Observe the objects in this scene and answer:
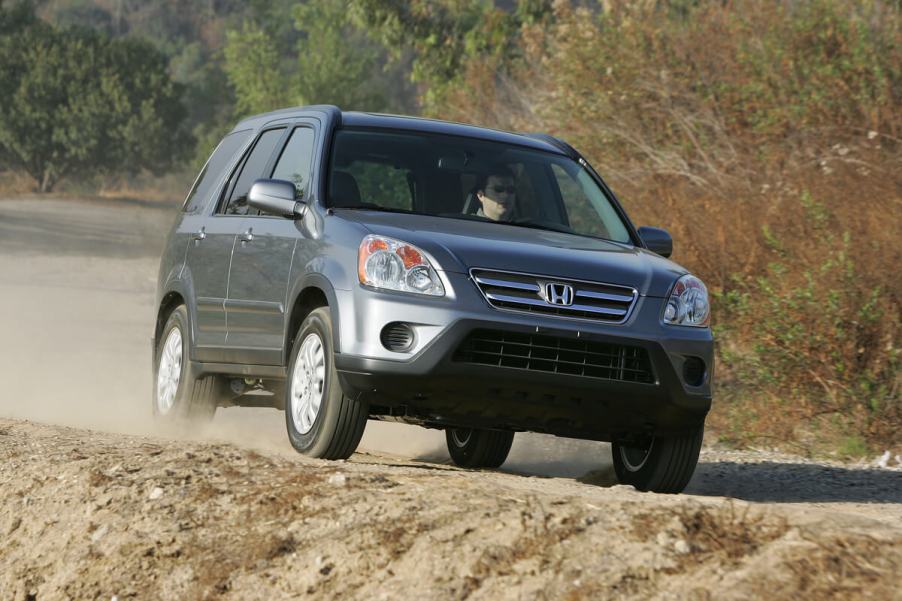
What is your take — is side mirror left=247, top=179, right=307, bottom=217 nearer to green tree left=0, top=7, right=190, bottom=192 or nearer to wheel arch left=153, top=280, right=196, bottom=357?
wheel arch left=153, top=280, right=196, bottom=357

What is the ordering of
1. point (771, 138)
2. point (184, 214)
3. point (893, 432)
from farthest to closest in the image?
1. point (771, 138)
2. point (893, 432)
3. point (184, 214)

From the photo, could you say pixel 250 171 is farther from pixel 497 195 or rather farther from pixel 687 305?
pixel 687 305

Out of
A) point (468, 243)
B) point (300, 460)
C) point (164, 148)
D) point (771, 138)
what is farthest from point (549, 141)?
point (164, 148)

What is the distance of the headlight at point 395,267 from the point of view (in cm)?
707

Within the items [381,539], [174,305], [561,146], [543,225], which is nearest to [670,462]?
[543,225]

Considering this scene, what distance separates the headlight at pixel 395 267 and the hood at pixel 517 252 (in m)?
0.05

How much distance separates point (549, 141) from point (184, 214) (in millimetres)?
2424

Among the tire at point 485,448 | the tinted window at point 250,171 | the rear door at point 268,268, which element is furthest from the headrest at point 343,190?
the tire at point 485,448

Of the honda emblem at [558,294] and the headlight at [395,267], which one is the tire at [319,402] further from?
the honda emblem at [558,294]

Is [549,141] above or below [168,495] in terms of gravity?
above

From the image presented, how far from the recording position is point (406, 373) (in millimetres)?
7012

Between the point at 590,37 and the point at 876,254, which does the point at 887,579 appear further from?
the point at 590,37

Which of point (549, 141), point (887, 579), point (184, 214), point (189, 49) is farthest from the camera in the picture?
point (189, 49)

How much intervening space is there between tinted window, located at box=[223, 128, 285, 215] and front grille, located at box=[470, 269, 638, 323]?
229cm
